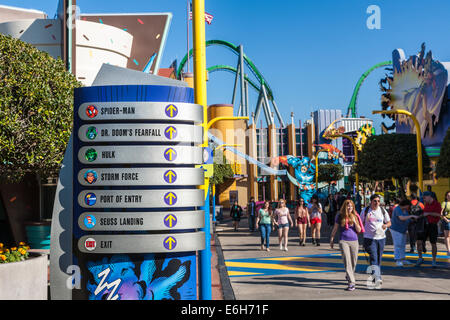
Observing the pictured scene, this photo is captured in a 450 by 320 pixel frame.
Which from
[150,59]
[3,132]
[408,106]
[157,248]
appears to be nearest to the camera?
[157,248]

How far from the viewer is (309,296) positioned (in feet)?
29.1

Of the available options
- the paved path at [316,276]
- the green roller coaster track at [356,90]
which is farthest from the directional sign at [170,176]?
the green roller coaster track at [356,90]

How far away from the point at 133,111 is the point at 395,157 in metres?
24.5

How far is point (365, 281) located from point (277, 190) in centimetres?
6013

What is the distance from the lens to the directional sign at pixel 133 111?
579 cm

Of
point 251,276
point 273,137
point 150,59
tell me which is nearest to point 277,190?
point 273,137

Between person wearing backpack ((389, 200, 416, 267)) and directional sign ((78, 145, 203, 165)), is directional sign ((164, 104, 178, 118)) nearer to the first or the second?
directional sign ((78, 145, 203, 165))

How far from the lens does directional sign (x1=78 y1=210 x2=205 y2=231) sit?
225 inches

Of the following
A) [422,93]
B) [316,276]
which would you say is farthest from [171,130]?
[422,93]

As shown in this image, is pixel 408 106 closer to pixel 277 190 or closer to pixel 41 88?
pixel 41 88

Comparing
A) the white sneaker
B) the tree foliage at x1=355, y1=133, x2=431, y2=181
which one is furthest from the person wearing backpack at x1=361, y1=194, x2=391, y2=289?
the tree foliage at x1=355, y1=133, x2=431, y2=181

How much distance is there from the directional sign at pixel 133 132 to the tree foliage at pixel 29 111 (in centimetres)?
500

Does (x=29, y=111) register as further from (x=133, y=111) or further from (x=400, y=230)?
(x=400, y=230)

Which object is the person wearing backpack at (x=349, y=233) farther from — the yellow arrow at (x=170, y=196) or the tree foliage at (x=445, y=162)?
the tree foliage at (x=445, y=162)
